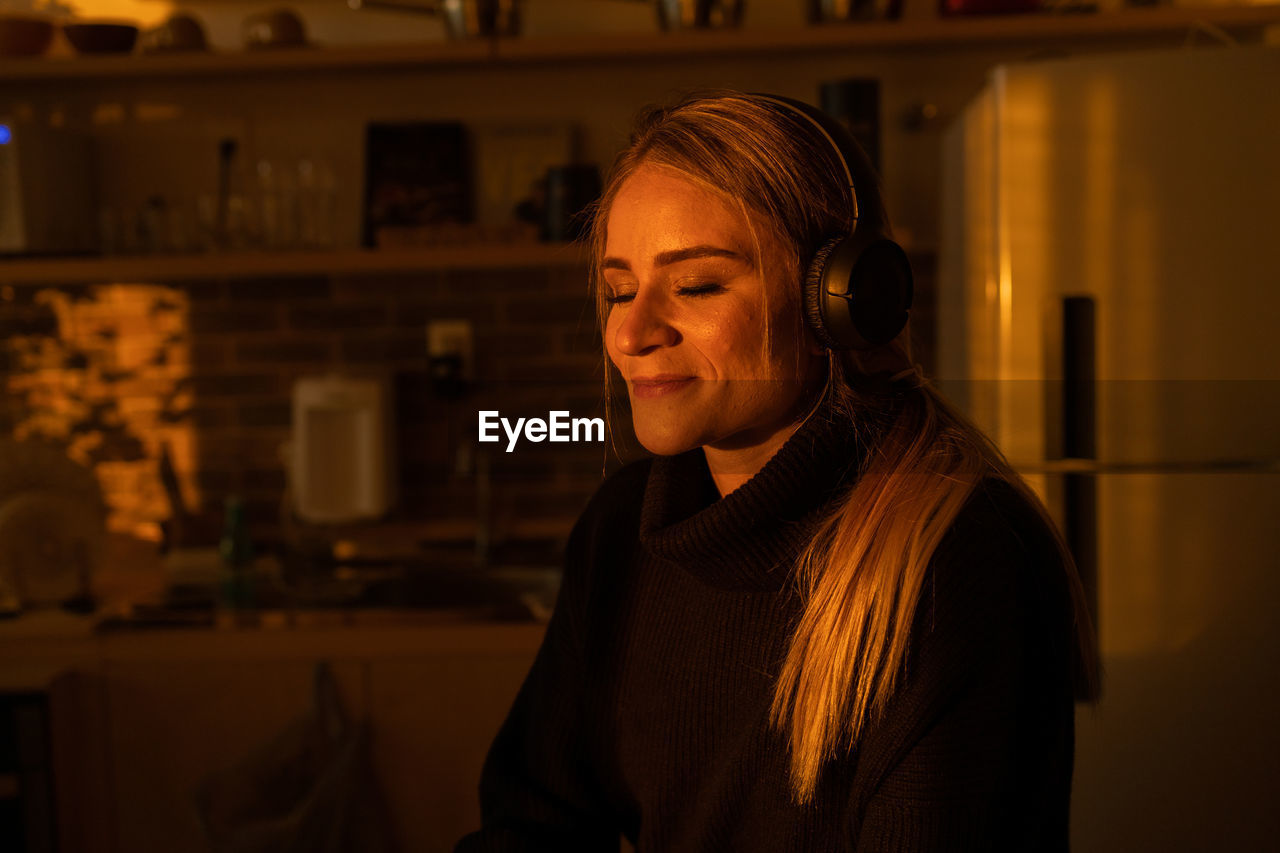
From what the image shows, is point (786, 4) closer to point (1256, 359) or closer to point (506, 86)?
point (506, 86)

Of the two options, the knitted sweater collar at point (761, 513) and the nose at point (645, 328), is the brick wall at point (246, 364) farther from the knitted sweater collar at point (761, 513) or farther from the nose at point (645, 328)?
the nose at point (645, 328)

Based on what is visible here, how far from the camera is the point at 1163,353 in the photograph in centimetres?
174

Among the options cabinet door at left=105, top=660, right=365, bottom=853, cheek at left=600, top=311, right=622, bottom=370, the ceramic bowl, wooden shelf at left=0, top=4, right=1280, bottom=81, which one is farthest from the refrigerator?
the ceramic bowl

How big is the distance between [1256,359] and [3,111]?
9.30 ft

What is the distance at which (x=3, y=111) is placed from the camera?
265 cm

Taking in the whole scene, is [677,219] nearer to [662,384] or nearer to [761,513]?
[662,384]

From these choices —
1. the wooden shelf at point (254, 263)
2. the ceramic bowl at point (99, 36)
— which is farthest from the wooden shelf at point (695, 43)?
the wooden shelf at point (254, 263)

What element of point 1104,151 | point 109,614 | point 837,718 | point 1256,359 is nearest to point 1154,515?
point 1256,359

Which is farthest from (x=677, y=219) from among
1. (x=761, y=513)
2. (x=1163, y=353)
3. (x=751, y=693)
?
(x=1163, y=353)

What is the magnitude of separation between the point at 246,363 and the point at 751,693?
2.13 meters

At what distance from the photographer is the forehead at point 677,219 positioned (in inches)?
30.9

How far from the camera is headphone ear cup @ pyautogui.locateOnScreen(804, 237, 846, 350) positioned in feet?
2.55

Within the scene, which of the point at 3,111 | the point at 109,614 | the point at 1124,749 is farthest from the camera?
the point at 3,111

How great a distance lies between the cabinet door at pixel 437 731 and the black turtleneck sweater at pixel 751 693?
1047 mm
